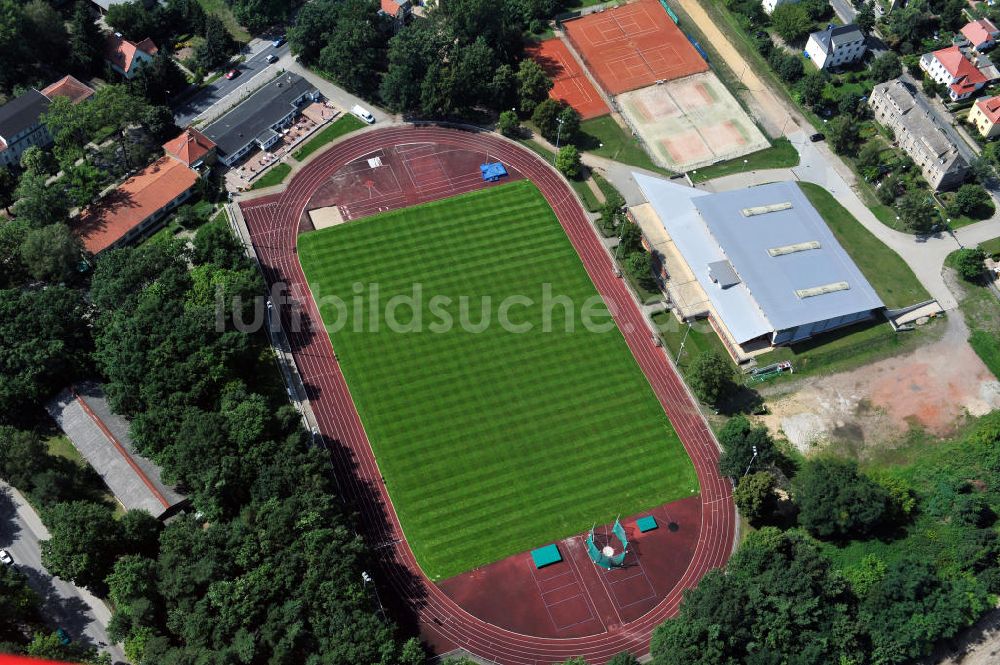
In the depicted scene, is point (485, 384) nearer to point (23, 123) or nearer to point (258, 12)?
point (23, 123)

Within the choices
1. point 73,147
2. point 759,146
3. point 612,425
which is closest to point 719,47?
point 759,146

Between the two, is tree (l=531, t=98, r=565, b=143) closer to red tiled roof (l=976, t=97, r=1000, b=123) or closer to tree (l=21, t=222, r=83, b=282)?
red tiled roof (l=976, t=97, r=1000, b=123)

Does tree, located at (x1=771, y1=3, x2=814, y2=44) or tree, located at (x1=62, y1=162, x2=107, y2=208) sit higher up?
tree, located at (x1=62, y1=162, x2=107, y2=208)

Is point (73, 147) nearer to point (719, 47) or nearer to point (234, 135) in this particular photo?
point (234, 135)

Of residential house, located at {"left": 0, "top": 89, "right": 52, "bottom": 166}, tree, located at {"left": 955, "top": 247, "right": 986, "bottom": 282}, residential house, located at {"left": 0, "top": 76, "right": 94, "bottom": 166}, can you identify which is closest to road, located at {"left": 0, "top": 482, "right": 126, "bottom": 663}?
residential house, located at {"left": 0, "top": 89, "right": 52, "bottom": 166}

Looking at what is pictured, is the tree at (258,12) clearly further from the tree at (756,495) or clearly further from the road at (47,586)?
the tree at (756,495)

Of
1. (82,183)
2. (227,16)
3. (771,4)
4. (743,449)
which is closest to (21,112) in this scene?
(82,183)

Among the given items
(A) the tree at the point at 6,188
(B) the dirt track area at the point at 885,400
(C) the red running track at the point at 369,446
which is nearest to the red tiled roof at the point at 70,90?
(A) the tree at the point at 6,188
